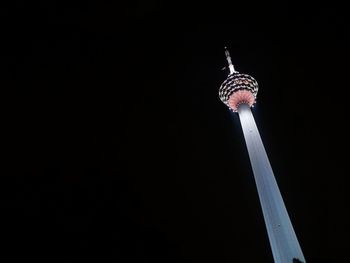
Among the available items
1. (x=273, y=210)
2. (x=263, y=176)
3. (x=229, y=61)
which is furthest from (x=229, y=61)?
(x=273, y=210)

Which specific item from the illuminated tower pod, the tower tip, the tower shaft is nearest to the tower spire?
the tower tip

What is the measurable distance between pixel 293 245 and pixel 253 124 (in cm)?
1544

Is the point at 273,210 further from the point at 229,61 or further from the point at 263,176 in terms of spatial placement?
the point at 229,61

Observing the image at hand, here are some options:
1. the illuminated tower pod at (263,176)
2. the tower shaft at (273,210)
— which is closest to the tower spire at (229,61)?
the illuminated tower pod at (263,176)

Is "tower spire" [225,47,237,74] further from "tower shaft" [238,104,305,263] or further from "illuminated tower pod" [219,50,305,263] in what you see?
"tower shaft" [238,104,305,263]

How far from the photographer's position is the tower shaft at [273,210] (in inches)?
1452

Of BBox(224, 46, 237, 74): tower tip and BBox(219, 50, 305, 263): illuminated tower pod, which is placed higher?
BBox(224, 46, 237, 74): tower tip

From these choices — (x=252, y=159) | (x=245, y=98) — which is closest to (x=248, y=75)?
(x=245, y=98)

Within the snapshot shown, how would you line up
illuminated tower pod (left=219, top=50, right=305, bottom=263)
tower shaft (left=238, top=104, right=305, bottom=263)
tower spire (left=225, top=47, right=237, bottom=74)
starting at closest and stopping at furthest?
1. tower shaft (left=238, top=104, right=305, bottom=263)
2. illuminated tower pod (left=219, top=50, right=305, bottom=263)
3. tower spire (left=225, top=47, right=237, bottom=74)

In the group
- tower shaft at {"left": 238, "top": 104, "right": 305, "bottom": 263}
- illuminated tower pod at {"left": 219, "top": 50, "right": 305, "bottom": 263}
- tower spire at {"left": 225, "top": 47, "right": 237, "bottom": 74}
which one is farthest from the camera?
tower spire at {"left": 225, "top": 47, "right": 237, "bottom": 74}

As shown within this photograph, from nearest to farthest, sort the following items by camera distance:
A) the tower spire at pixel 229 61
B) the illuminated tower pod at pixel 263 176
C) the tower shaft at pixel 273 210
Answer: the tower shaft at pixel 273 210 < the illuminated tower pod at pixel 263 176 < the tower spire at pixel 229 61

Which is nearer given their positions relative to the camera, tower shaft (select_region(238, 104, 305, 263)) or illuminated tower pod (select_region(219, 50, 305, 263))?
tower shaft (select_region(238, 104, 305, 263))

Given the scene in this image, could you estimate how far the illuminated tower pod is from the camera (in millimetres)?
37188

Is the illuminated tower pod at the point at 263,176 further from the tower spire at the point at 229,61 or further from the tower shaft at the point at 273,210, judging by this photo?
the tower spire at the point at 229,61
